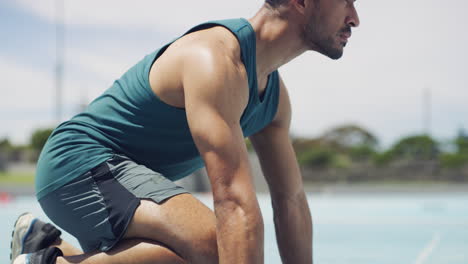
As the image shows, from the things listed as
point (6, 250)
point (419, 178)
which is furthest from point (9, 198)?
point (419, 178)

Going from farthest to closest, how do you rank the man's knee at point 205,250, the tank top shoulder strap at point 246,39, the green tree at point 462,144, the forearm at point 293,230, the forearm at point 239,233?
1. the green tree at point 462,144
2. the forearm at point 293,230
3. the tank top shoulder strap at point 246,39
4. the man's knee at point 205,250
5. the forearm at point 239,233

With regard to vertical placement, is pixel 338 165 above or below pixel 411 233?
above

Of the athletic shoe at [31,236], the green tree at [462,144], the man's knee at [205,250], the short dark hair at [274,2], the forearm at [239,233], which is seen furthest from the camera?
the green tree at [462,144]

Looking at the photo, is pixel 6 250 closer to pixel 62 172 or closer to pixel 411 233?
pixel 62 172

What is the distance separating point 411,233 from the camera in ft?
22.0

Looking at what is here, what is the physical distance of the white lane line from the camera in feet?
14.4

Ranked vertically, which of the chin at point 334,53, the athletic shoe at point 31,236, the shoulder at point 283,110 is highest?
the chin at point 334,53

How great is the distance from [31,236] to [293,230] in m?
1.11

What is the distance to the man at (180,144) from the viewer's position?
5.98 feet

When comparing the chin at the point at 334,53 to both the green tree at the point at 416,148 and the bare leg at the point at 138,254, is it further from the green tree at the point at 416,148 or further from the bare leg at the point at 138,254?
the green tree at the point at 416,148

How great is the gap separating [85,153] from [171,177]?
1.39 feet

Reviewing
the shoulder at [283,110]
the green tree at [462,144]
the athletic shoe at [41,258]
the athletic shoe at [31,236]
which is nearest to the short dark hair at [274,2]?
the shoulder at [283,110]

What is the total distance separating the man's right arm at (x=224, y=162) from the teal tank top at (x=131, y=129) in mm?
230

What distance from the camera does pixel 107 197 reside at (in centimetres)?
203
